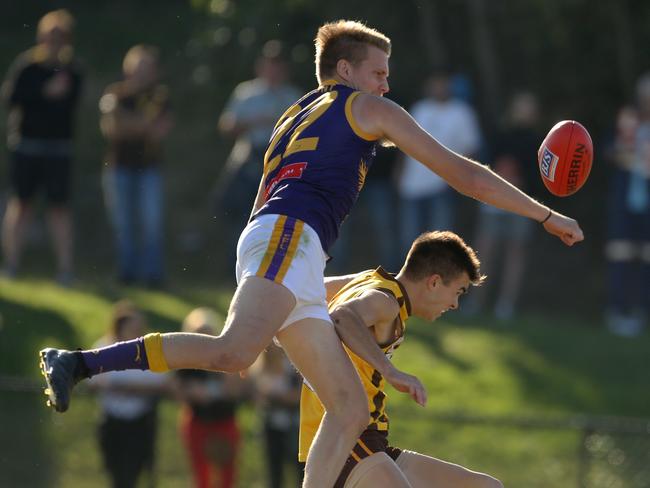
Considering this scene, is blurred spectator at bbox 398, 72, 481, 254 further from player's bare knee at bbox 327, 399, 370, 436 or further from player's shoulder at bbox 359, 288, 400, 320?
player's bare knee at bbox 327, 399, 370, 436

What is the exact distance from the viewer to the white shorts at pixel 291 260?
253 inches

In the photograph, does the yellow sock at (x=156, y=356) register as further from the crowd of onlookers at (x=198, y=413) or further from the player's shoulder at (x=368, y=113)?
the crowd of onlookers at (x=198, y=413)

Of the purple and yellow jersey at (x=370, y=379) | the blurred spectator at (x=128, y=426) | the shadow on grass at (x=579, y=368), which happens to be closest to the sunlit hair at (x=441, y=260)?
the purple and yellow jersey at (x=370, y=379)

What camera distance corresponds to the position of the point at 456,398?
1285 centimetres

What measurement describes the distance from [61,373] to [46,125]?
755cm

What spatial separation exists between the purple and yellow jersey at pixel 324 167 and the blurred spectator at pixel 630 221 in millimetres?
7444

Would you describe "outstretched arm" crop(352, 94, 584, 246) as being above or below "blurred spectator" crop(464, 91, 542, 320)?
below

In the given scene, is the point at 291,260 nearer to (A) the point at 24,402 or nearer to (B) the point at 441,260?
(B) the point at 441,260

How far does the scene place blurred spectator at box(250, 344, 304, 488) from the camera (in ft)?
36.6

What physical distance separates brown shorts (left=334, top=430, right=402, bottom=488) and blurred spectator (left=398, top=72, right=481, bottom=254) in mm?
7332

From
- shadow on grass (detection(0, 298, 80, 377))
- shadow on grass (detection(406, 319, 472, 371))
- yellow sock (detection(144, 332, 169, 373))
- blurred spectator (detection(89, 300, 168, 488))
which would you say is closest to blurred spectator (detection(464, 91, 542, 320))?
shadow on grass (detection(406, 319, 472, 371))

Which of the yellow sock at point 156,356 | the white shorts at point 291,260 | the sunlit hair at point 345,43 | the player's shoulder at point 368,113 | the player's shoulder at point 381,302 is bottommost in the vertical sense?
the yellow sock at point 156,356

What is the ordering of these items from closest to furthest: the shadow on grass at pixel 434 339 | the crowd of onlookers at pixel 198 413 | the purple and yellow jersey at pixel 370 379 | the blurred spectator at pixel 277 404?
the purple and yellow jersey at pixel 370 379 → the crowd of onlookers at pixel 198 413 → the blurred spectator at pixel 277 404 → the shadow on grass at pixel 434 339

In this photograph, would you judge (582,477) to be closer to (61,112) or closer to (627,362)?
(627,362)
